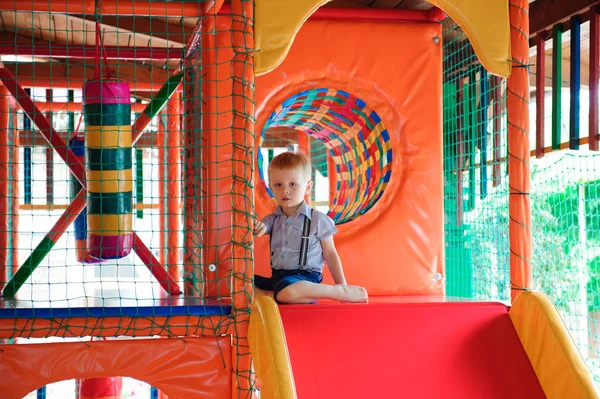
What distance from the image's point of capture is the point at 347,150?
463cm

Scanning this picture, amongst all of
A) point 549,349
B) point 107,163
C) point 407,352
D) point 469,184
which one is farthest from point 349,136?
point 549,349

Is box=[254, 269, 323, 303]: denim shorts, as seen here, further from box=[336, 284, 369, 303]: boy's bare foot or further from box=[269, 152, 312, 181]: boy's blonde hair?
box=[269, 152, 312, 181]: boy's blonde hair

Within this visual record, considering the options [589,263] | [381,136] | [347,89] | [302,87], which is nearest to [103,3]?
[302,87]

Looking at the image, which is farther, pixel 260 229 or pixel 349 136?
pixel 349 136

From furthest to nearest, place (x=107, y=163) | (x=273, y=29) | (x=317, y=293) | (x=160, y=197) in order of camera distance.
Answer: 1. (x=160, y=197)
2. (x=107, y=163)
3. (x=317, y=293)
4. (x=273, y=29)

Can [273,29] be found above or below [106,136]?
above

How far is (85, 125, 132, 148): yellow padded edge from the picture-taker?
306 cm

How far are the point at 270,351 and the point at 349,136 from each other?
2270mm

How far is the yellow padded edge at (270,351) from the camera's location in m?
2.25

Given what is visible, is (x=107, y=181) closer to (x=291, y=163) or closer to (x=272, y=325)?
(x=291, y=163)

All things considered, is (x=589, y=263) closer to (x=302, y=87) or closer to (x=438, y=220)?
(x=438, y=220)

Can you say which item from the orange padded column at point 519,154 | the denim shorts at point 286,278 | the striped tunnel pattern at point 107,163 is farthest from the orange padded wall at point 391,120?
the orange padded column at point 519,154

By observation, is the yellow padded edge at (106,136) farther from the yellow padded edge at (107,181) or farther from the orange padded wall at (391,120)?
the orange padded wall at (391,120)

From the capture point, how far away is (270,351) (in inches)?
93.0
